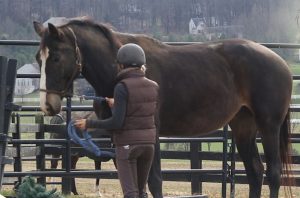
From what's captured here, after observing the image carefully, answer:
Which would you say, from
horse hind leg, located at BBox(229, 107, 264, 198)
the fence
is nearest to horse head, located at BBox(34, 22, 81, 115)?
the fence

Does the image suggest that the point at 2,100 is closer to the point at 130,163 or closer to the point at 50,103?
the point at 50,103

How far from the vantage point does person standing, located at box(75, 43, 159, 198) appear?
16.3 feet

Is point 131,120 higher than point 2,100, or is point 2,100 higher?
point 2,100

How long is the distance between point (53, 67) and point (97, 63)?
461 millimetres

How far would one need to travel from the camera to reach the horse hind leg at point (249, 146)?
7.30 meters

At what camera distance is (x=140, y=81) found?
5027 mm

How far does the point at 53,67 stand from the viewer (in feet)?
19.2

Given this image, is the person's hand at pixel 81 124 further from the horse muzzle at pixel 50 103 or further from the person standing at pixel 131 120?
the horse muzzle at pixel 50 103

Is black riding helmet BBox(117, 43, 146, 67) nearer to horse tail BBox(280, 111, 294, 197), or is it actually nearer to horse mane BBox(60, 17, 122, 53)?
horse mane BBox(60, 17, 122, 53)

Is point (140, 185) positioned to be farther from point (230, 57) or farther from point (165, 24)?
point (165, 24)

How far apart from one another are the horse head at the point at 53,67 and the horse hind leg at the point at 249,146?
2.13m

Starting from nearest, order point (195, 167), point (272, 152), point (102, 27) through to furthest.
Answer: point (102, 27), point (272, 152), point (195, 167)

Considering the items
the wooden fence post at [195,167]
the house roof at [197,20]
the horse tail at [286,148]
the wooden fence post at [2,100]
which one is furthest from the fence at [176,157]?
the house roof at [197,20]

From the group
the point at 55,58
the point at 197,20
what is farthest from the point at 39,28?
the point at 197,20
